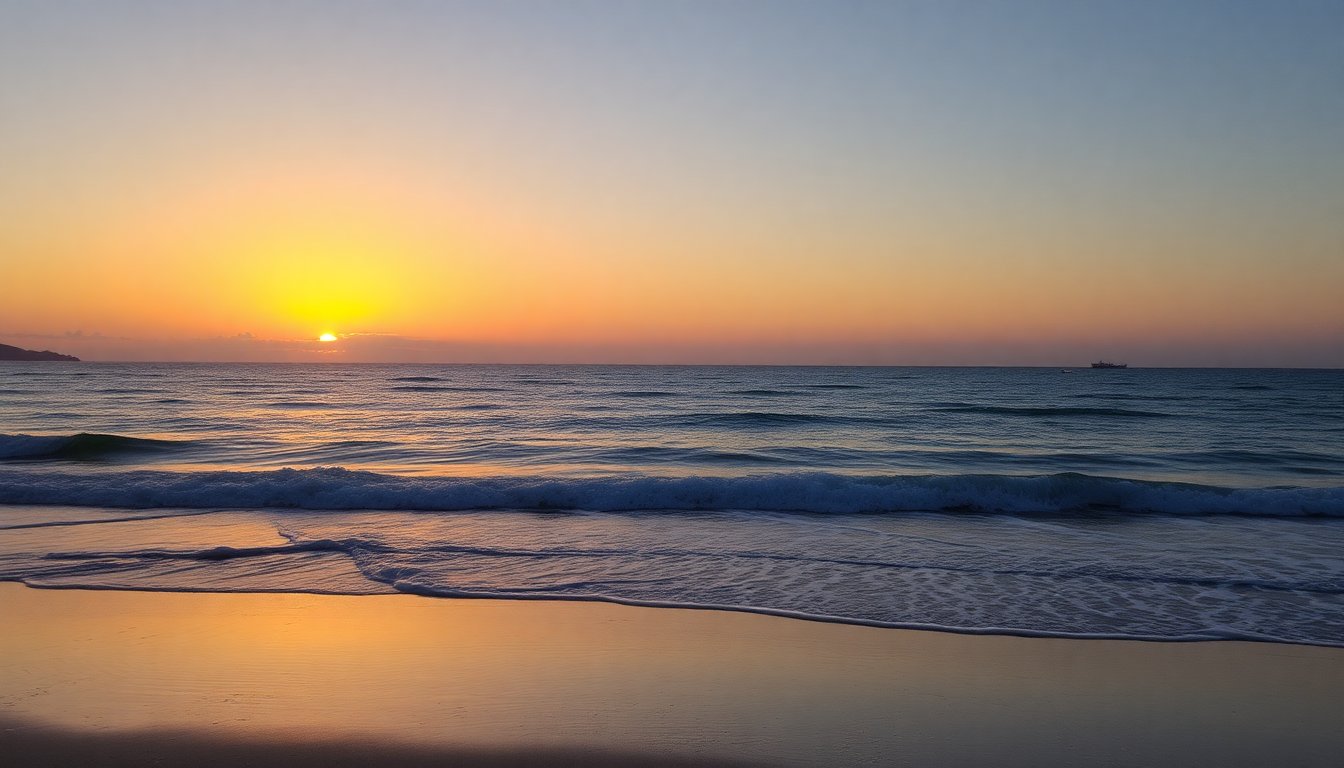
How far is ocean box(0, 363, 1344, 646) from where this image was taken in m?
7.94

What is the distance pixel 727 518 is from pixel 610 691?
26.1ft

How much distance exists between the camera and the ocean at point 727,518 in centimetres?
794

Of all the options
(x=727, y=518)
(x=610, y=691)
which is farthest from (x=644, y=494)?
(x=610, y=691)

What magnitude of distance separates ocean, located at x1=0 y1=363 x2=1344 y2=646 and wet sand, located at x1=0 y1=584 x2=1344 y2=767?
0.77 m

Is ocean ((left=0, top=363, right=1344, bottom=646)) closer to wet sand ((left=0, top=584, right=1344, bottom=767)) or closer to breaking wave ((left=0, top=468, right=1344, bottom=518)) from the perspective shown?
breaking wave ((left=0, top=468, right=1344, bottom=518))

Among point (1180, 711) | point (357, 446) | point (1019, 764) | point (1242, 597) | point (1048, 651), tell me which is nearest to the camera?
point (1019, 764)

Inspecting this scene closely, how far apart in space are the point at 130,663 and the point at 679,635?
402cm

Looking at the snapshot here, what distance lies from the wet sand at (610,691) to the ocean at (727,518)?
0.77m

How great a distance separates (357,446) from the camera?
902 inches

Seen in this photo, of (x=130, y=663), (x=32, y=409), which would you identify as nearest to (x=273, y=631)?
(x=130, y=663)

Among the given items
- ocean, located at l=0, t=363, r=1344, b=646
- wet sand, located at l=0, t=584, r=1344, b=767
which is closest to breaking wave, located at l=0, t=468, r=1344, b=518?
ocean, located at l=0, t=363, r=1344, b=646

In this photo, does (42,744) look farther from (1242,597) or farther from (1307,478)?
(1307,478)

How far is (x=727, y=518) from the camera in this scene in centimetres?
1311

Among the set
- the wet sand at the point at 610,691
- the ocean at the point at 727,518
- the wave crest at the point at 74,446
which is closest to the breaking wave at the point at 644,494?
the ocean at the point at 727,518
